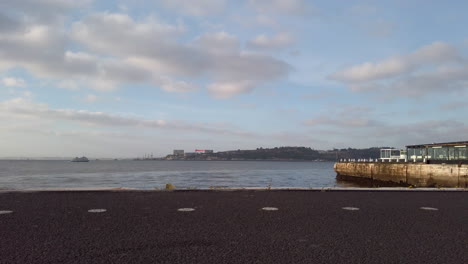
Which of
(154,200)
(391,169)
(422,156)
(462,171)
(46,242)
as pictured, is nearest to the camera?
(46,242)

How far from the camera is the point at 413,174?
4634 cm

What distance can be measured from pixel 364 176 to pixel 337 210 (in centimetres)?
5818

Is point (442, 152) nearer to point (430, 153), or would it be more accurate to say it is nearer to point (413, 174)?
point (430, 153)

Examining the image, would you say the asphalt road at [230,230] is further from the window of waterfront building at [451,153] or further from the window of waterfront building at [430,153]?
the window of waterfront building at [430,153]

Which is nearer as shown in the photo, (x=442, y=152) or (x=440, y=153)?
(x=442, y=152)

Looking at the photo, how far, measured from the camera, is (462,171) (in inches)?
1475

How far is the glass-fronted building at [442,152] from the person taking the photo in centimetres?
4847

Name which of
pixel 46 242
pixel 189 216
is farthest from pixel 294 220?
pixel 46 242

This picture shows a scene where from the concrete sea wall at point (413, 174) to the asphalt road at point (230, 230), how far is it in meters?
31.4

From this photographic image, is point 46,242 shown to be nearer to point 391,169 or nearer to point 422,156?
point 391,169

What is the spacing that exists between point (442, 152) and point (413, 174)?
411 inches

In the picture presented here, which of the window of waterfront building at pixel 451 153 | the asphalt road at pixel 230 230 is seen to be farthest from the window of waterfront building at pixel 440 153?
the asphalt road at pixel 230 230

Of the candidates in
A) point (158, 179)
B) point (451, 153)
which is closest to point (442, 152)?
point (451, 153)

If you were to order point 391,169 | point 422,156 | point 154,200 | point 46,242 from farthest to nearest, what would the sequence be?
point 422,156, point 391,169, point 154,200, point 46,242
